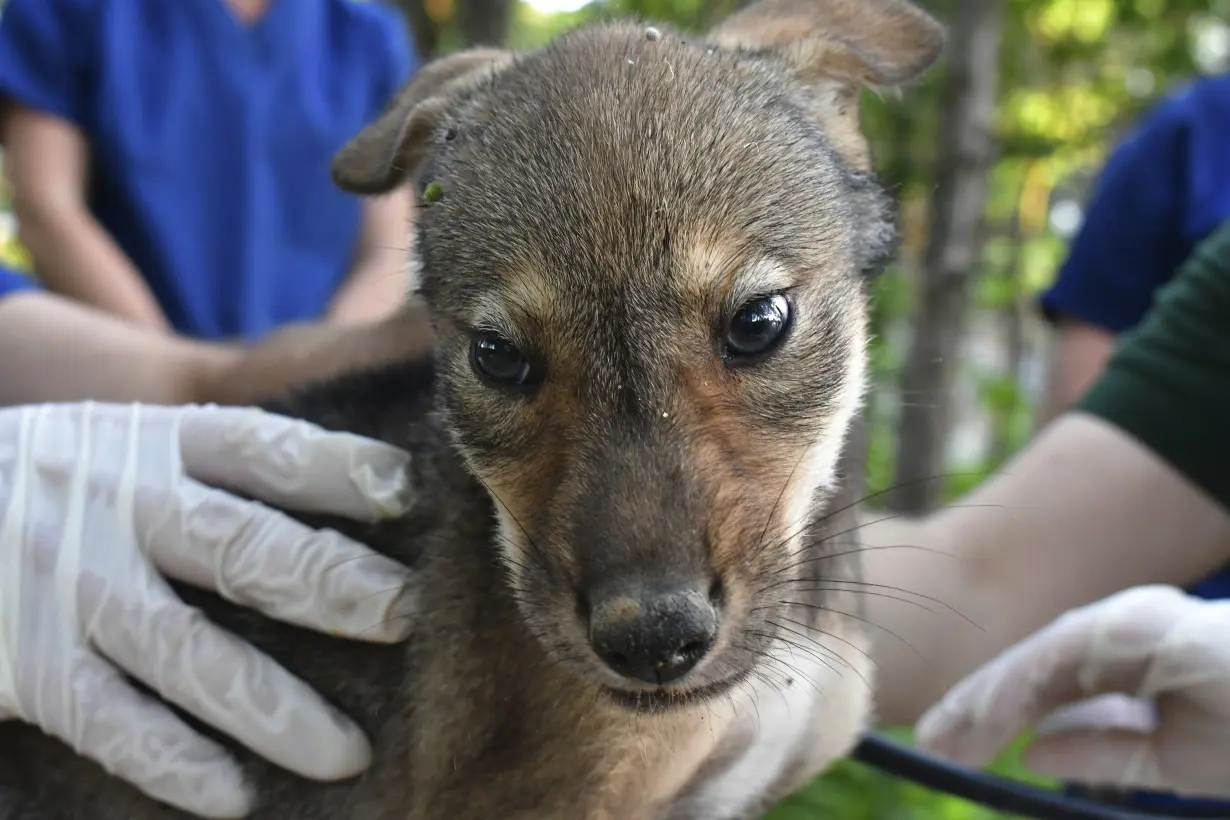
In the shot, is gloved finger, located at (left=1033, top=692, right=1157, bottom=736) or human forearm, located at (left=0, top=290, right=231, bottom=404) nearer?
gloved finger, located at (left=1033, top=692, right=1157, bottom=736)

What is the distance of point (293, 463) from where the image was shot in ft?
5.58

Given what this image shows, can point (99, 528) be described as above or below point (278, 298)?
above

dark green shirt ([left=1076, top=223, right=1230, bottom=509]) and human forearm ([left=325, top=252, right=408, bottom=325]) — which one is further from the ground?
dark green shirt ([left=1076, top=223, right=1230, bottom=509])

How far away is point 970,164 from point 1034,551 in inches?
82.8

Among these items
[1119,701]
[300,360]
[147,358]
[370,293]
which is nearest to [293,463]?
[300,360]

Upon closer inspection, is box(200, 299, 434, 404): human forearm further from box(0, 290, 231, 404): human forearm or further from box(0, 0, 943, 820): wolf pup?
box(0, 0, 943, 820): wolf pup

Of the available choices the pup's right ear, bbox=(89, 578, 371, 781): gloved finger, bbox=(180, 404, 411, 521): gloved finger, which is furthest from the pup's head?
bbox=(89, 578, 371, 781): gloved finger

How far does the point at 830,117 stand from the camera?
1.65 m

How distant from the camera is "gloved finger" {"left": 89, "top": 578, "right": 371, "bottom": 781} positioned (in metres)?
1.55

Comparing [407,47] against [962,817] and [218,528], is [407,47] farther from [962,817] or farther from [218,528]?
[962,817]

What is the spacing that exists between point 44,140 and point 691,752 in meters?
2.69

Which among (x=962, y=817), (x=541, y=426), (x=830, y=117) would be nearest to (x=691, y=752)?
(x=541, y=426)

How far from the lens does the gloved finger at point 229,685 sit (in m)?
1.55

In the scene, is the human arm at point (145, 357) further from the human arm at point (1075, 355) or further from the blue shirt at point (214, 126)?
the human arm at point (1075, 355)
